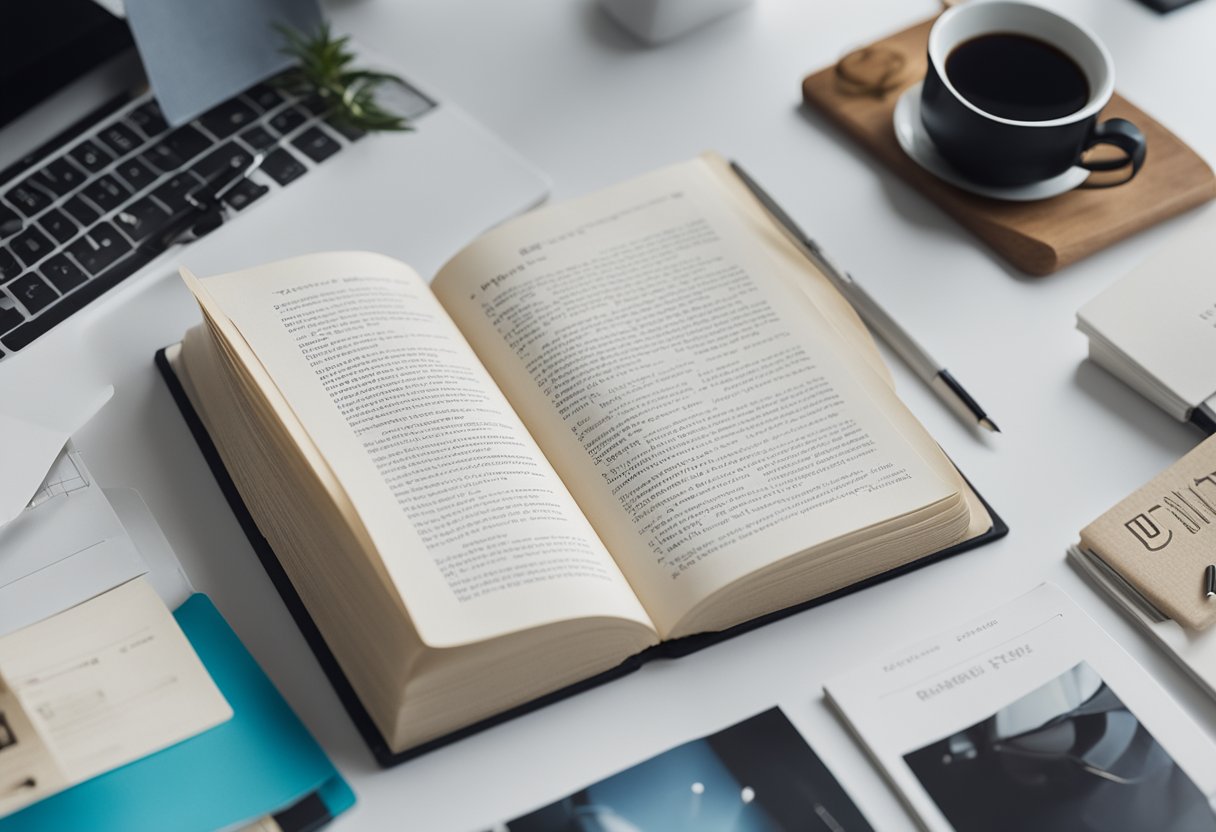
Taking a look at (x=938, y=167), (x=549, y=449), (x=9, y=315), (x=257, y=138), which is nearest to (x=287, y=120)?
(x=257, y=138)

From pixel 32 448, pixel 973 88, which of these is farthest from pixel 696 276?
pixel 32 448

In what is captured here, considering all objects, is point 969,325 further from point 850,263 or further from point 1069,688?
point 1069,688

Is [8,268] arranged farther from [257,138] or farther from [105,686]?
[105,686]

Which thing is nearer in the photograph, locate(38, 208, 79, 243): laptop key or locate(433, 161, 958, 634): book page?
locate(433, 161, 958, 634): book page

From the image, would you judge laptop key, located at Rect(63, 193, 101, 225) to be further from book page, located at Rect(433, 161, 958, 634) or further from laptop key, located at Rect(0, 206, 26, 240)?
book page, located at Rect(433, 161, 958, 634)

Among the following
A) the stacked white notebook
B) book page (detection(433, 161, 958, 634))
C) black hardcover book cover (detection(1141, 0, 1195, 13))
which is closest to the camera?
book page (detection(433, 161, 958, 634))

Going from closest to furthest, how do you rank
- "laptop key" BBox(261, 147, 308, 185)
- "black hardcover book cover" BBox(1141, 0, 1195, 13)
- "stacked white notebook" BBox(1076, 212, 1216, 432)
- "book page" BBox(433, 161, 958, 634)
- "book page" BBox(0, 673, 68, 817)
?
1. "book page" BBox(0, 673, 68, 817)
2. "book page" BBox(433, 161, 958, 634)
3. "stacked white notebook" BBox(1076, 212, 1216, 432)
4. "laptop key" BBox(261, 147, 308, 185)
5. "black hardcover book cover" BBox(1141, 0, 1195, 13)

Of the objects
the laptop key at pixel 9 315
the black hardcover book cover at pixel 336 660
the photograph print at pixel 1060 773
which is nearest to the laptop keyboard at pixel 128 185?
the laptop key at pixel 9 315

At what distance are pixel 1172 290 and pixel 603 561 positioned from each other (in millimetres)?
438

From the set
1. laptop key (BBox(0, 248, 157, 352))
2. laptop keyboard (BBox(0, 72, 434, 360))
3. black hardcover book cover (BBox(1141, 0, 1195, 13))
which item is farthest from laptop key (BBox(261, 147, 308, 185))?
black hardcover book cover (BBox(1141, 0, 1195, 13))

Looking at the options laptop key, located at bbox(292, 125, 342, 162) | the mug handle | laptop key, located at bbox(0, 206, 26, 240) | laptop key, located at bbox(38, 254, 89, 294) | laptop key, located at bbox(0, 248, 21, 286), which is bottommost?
the mug handle

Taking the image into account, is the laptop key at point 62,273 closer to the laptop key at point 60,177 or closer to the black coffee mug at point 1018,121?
the laptop key at point 60,177

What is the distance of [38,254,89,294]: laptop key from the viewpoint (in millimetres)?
812

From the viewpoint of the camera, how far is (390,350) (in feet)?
2.33
